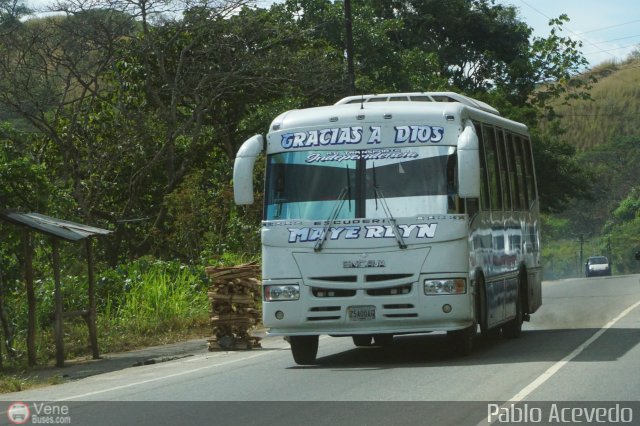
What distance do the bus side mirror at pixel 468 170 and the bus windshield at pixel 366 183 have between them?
0.39 metres

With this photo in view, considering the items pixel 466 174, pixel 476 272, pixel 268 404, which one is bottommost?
pixel 268 404

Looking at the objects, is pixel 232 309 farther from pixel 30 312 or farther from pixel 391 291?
pixel 391 291

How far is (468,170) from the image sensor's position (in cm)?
1406

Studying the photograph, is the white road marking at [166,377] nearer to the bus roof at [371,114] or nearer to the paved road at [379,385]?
the paved road at [379,385]

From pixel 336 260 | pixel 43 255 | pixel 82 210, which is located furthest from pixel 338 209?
pixel 82 210

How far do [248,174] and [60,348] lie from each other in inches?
170

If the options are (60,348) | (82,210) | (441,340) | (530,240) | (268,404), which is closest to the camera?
(268,404)

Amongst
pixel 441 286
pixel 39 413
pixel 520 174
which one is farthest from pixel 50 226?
pixel 520 174

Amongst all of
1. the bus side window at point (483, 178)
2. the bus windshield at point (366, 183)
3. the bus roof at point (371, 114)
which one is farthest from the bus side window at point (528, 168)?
the bus windshield at point (366, 183)

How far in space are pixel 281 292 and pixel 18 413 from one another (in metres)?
4.21

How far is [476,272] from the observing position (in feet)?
49.9

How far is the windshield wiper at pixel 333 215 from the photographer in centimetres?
1446

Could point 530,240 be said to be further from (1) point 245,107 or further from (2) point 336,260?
(1) point 245,107

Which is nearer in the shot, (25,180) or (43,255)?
(25,180)
